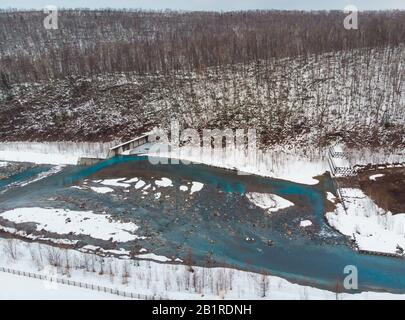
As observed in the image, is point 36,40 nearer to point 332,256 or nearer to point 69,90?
point 69,90

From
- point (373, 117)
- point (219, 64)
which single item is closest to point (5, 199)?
point (373, 117)

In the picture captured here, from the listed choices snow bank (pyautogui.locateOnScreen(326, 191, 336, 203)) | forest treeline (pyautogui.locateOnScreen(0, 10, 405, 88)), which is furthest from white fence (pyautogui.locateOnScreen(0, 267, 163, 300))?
forest treeline (pyautogui.locateOnScreen(0, 10, 405, 88))

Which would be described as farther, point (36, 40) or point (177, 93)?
point (36, 40)

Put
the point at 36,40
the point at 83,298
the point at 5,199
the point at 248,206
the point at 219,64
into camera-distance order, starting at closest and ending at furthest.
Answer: the point at 83,298 < the point at 248,206 < the point at 5,199 < the point at 219,64 < the point at 36,40

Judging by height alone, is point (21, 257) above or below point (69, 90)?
below

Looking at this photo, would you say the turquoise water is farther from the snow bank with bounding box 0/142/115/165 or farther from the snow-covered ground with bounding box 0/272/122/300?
the snow-covered ground with bounding box 0/272/122/300

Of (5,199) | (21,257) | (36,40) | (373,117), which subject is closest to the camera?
(21,257)
